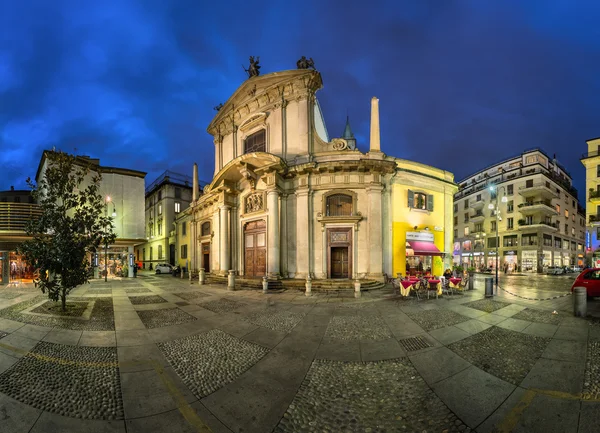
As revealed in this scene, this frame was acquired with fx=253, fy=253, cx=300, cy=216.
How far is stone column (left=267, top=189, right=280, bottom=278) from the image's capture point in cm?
1616

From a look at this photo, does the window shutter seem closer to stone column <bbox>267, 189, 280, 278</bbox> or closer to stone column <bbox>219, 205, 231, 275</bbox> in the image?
stone column <bbox>267, 189, 280, 278</bbox>

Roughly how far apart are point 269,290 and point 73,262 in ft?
29.6

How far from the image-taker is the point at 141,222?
28922mm

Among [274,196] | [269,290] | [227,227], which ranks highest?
[274,196]

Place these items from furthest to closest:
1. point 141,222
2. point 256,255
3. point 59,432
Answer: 1. point 141,222
2. point 256,255
3. point 59,432

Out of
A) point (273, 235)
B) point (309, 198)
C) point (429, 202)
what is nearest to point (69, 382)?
point (273, 235)

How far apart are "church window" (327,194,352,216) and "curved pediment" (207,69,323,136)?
7.98 metres

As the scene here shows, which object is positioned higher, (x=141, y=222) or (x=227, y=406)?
(x=141, y=222)

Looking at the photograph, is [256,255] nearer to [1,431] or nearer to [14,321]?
[14,321]

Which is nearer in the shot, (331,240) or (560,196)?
(331,240)

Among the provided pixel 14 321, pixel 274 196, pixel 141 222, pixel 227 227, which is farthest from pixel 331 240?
pixel 141 222

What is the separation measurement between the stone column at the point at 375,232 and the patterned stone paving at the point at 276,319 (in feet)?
26.6

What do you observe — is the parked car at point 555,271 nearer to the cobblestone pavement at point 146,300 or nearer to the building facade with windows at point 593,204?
the building facade with windows at point 593,204

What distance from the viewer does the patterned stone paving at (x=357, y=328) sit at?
6668 millimetres
